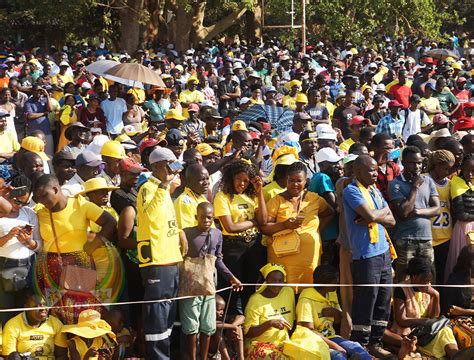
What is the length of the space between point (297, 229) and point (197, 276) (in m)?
1.17

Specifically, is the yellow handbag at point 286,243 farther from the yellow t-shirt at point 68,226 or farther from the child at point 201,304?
the yellow t-shirt at point 68,226

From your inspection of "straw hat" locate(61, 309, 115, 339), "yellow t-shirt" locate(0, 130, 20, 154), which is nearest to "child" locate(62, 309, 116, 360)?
"straw hat" locate(61, 309, 115, 339)

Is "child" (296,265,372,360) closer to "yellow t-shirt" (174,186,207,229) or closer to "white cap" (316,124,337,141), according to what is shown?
"yellow t-shirt" (174,186,207,229)

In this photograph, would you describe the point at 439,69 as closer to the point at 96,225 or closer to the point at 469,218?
the point at 469,218

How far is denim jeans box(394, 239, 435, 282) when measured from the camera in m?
7.83

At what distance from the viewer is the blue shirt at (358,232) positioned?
714cm

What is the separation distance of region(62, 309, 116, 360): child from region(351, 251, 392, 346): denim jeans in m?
1.97

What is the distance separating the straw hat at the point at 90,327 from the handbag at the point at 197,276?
59 cm

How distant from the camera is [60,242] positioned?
21.5 ft

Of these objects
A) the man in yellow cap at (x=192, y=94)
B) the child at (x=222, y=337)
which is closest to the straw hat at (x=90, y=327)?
the child at (x=222, y=337)

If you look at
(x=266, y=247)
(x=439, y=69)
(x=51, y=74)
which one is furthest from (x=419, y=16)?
(x=266, y=247)

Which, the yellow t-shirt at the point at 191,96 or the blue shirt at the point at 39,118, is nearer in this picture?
the blue shirt at the point at 39,118

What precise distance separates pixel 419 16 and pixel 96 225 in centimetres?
2465

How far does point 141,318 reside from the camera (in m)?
7.05
